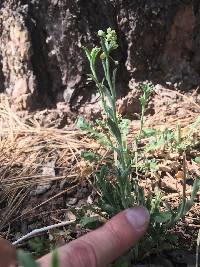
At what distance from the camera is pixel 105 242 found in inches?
43.3

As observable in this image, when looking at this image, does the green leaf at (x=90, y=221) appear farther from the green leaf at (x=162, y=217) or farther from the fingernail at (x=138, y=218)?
the fingernail at (x=138, y=218)

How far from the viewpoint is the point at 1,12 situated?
2.40m

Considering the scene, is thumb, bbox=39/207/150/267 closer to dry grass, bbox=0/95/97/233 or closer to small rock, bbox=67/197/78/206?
small rock, bbox=67/197/78/206

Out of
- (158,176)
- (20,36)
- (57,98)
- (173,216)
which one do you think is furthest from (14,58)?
(173,216)

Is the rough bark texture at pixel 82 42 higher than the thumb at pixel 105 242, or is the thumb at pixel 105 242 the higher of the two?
the rough bark texture at pixel 82 42

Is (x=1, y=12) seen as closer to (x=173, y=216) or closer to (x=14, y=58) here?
(x=14, y=58)

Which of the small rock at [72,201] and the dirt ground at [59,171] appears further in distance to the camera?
the small rock at [72,201]

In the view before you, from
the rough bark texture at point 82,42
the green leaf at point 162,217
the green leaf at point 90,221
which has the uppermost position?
the rough bark texture at point 82,42

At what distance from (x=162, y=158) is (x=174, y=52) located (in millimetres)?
683

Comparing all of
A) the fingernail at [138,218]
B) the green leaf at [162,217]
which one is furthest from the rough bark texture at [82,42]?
the fingernail at [138,218]

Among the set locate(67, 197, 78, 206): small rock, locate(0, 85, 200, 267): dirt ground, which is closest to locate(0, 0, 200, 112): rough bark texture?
locate(0, 85, 200, 267): dirt ground

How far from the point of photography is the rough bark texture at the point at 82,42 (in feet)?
7.50

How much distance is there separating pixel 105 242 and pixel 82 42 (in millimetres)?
1448

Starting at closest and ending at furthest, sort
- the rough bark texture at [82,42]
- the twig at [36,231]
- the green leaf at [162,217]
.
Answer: the green leaf at [162,217]
the twig at [36,231]
the rough bark texture at [82,42]
